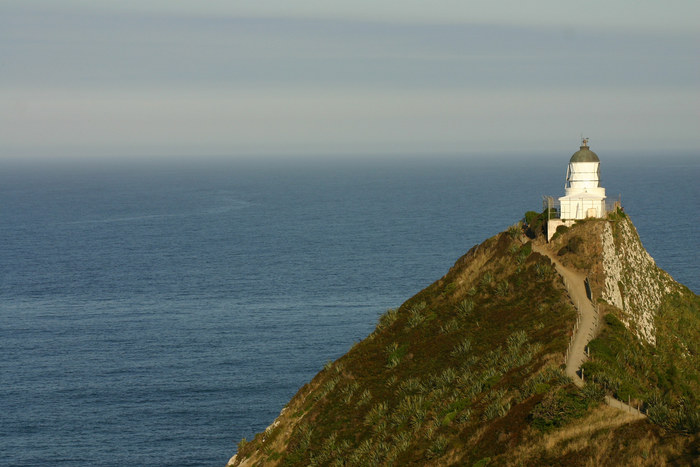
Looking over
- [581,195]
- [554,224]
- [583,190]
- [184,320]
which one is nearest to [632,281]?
[554,224]

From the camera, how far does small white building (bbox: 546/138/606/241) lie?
54.0 m

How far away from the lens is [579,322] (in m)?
41.2

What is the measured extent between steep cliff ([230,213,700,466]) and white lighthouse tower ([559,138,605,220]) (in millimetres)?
1622

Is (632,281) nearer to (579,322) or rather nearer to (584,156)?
(584,156)

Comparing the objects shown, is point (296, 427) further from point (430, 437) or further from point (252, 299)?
point (252, 299)

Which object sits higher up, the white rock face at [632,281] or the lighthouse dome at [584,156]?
the lighthouse dome at [584,156]

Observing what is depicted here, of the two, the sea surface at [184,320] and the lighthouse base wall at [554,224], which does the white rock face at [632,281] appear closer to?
the lighthouse base wall at [554,224]

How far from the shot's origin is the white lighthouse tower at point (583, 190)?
5394cm

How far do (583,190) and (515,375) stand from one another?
22.0 m

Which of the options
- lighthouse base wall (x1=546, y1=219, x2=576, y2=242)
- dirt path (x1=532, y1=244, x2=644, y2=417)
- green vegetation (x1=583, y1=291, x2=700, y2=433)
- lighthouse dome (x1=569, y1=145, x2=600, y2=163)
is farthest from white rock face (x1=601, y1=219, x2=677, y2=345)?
lighthouse dome (x1=569, y1=145, x2=600, y2=163)

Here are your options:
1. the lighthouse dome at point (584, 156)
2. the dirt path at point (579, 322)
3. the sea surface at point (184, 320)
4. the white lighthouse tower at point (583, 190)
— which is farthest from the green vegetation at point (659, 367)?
the sea surface at point (184, 320)

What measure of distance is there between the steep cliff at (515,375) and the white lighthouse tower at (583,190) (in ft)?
5.32

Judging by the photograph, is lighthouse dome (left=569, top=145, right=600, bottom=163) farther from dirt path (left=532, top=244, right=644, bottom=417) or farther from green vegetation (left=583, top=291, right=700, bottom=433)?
green vegetation (left=583, top=291, right=700, bottom=433)

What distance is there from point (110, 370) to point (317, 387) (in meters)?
35.8
